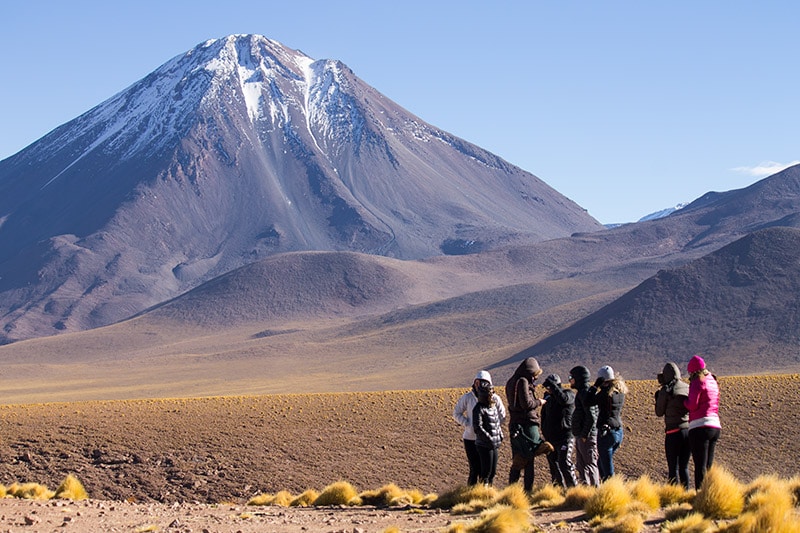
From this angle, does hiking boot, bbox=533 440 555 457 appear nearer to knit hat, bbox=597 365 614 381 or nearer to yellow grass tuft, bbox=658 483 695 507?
knit hat, bbox=597 365 614 381

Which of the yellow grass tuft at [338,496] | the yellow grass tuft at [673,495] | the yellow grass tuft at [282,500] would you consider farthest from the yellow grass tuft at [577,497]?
the yellow grass tuft at [282,500]

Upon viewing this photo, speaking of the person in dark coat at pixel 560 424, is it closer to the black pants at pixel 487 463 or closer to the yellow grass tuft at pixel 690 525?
the black pants at pixel 487 463

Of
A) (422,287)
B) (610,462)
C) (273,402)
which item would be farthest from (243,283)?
(610,462)

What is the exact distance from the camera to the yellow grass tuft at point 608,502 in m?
11.4

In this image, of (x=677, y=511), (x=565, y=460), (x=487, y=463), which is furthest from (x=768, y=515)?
(x=487, y=463)

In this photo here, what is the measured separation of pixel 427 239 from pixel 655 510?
179712mm

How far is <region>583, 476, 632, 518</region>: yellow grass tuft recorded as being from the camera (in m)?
11.4

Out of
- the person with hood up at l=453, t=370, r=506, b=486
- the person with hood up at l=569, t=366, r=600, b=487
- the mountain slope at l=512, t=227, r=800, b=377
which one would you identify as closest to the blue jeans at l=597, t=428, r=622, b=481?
the person with hood up at l=569, t=366, r=600, b=487

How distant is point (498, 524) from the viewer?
1035 centimetres

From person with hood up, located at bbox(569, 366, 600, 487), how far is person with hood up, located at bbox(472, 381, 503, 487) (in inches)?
38.7

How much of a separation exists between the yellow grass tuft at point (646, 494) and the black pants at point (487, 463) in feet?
6.26

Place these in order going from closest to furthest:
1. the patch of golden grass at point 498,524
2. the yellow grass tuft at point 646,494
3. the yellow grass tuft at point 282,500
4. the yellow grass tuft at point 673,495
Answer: the patch of golden grass at point 498,524 → the yellow grass tuft at point 646,494 → the yellow grass tuft at point 673,495 → the yellow grass tuft at point 282,500

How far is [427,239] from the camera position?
19112cm

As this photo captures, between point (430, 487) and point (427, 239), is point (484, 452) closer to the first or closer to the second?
point (430, 487)
